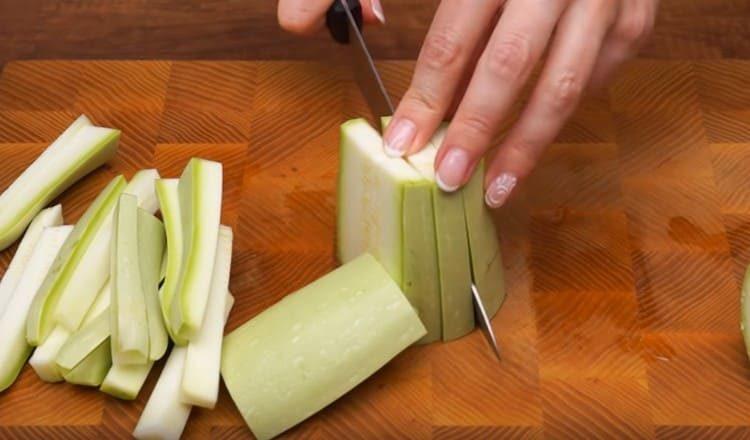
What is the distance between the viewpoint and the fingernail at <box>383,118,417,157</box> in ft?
6.95

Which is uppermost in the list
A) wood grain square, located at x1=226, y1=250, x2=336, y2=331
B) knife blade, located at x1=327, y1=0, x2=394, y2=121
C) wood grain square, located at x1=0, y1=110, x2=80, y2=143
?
knife blade, located at x1=327, y1=0, x2=394, y2=121

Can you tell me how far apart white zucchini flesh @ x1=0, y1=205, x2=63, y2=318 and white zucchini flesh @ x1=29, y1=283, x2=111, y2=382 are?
0.50 ft

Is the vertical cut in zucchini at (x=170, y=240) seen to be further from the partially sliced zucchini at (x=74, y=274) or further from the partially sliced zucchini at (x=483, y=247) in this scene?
the partially sliced zucchini at (x=483, y=247)

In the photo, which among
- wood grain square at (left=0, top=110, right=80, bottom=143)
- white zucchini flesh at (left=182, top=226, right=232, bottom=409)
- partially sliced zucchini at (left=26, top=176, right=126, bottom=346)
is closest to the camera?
white zucchini flesh at (left=182, top=226, right=232, bottom=409)

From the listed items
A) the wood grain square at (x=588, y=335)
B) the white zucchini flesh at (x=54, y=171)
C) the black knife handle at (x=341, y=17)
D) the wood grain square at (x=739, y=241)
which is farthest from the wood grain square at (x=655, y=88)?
the white zucchini flesh at (x=54, y=171)

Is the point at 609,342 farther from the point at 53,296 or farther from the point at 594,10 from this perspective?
the point at 53,296

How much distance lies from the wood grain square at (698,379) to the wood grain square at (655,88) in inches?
26.3

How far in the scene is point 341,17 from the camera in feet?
7.93

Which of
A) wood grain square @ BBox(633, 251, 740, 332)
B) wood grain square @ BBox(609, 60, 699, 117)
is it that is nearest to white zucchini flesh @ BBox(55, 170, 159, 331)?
wood grain square @ BBox(633, 251, 740, 332)

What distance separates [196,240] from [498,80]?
0.70 meters

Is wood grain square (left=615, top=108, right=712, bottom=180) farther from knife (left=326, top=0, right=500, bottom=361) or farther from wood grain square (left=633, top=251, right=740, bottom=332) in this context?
knife (left=326, top=0, right=500, bottom=361)

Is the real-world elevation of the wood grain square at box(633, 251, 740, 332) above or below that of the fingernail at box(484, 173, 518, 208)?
below

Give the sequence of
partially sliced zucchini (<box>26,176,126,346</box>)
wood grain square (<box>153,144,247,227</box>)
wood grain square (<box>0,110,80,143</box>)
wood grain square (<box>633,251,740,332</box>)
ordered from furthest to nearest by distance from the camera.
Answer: wood grain square (<box>0,110,80,143</box>), wood grain square (<box>153,144,247,227</box>), wood grain square (<box>633,251,740,332</box>), partially sliced zucchini (<box>26,176,126,346</box>)

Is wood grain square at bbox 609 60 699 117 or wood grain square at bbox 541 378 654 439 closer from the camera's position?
wood grain square at bbox 541 378 654 439
